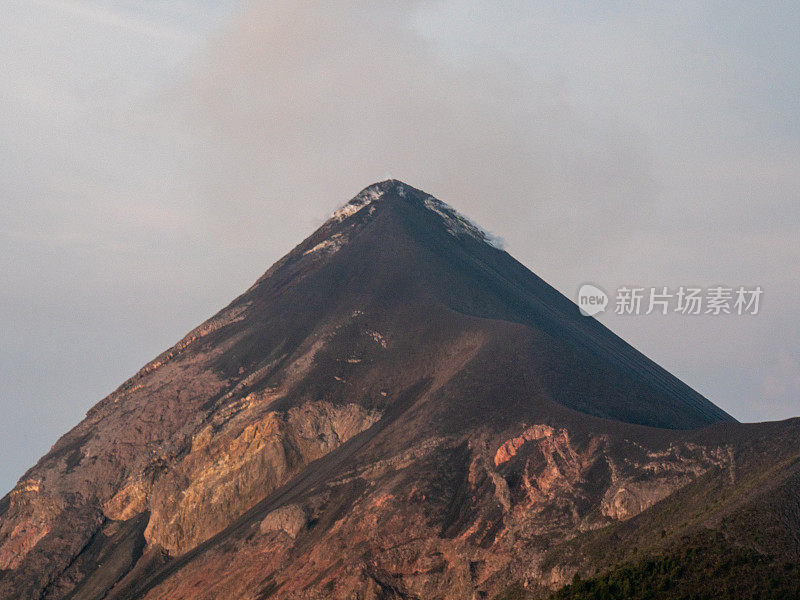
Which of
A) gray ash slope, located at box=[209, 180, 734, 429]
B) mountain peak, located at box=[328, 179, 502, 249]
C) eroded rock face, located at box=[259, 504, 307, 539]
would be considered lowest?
eroded rock face, located at box=[259, 504, 307, 539]

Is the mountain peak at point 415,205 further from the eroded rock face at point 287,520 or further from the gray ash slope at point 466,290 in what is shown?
the eroded rock face at point 287,520

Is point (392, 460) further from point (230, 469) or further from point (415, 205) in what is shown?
point (415, 205)

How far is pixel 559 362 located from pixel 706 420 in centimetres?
2027

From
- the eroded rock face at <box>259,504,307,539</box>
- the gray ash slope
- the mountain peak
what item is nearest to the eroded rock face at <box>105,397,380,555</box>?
the eroded rock face at <box>259,504,307,539</box>

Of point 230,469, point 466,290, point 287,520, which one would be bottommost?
point 287,520

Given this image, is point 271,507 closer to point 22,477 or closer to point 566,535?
point 566,535

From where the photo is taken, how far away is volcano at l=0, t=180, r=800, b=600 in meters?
56.1

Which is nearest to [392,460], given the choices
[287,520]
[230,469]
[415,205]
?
[287,520]

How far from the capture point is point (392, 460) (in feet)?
238

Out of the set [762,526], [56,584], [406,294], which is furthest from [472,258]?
[762,526]

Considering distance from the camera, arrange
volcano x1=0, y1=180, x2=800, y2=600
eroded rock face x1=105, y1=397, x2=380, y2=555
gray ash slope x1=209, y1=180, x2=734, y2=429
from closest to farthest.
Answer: volcano x1=0, y1=180, x2=800, y2=600 < eroded rock face x1=105, y1=397, x2=380, y2=555 < gray ash slope x1=209, y1=180, x2=734, y2=429

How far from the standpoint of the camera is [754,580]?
42188 millimetres

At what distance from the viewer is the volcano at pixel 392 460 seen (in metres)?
56.1

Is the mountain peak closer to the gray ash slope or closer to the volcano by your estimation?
the gray ash slope
